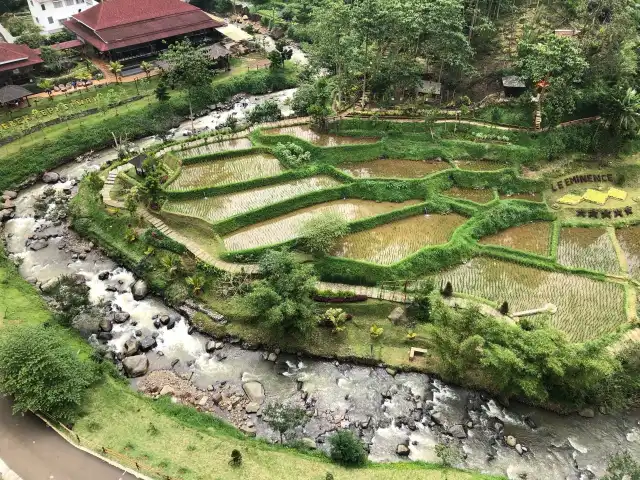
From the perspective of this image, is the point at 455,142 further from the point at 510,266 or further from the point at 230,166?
the point at 230,166

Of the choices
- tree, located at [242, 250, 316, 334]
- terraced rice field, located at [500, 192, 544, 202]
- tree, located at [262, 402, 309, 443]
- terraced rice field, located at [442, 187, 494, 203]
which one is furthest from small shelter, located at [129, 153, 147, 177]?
terraced rice field, located at [500, 192, 544, 202]

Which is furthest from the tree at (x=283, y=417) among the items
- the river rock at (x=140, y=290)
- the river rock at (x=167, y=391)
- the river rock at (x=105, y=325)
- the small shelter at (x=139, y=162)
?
the small shelter at (x=139, y=162)

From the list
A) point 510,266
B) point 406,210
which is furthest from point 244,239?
point 510,266

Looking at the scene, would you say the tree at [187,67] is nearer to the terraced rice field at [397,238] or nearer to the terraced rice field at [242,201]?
the terraced rice field at [242,201]

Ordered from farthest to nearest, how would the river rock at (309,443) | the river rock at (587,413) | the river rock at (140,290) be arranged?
1. the river rock at (140,290)
2. the river rock at (587,413)
3. the river rock at (309,443)

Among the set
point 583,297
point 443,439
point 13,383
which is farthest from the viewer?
point 583,297

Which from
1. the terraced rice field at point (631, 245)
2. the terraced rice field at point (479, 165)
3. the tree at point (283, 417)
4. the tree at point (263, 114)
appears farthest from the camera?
the tree at point (263, 114)
